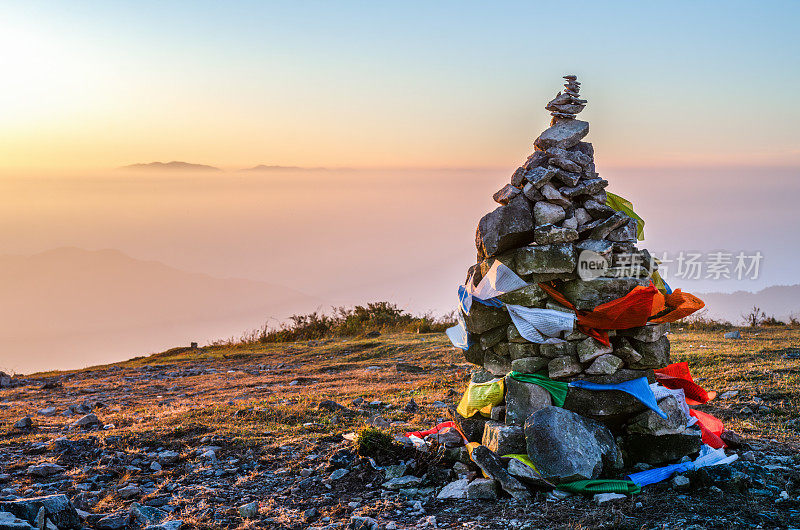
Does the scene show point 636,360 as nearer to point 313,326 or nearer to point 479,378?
point 479,378

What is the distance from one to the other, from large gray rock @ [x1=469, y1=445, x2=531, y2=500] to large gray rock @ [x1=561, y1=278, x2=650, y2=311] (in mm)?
1716

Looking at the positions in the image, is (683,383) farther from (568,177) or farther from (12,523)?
(12,523)

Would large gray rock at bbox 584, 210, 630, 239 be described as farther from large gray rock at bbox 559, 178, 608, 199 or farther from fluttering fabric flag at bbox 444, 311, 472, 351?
fluttering fabric flag at bbox 444, 311, 472, 351

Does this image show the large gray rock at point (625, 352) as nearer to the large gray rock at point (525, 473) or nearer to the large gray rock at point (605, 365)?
the large gray rock at point (605, 365)

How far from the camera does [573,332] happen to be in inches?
245

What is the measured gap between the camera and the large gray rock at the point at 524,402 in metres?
6.31

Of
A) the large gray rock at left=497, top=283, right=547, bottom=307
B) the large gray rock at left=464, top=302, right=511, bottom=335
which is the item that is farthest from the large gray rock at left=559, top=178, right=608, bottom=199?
the large gray rock at left=464, top=302, right=511, bottom=335

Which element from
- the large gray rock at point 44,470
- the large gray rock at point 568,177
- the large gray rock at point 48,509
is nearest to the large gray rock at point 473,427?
the large gray rock at point 568,177

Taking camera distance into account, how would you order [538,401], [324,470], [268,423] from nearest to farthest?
1. [538,401]
2. [324,470]
3. [268,423]

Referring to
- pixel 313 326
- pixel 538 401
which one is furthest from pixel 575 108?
pixel 313 326

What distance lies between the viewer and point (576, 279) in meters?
6.32

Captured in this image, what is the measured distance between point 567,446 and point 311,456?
3.28m

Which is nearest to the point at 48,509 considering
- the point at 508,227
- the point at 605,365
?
the point at 508,227

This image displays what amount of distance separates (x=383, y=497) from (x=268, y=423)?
3.56 metres
